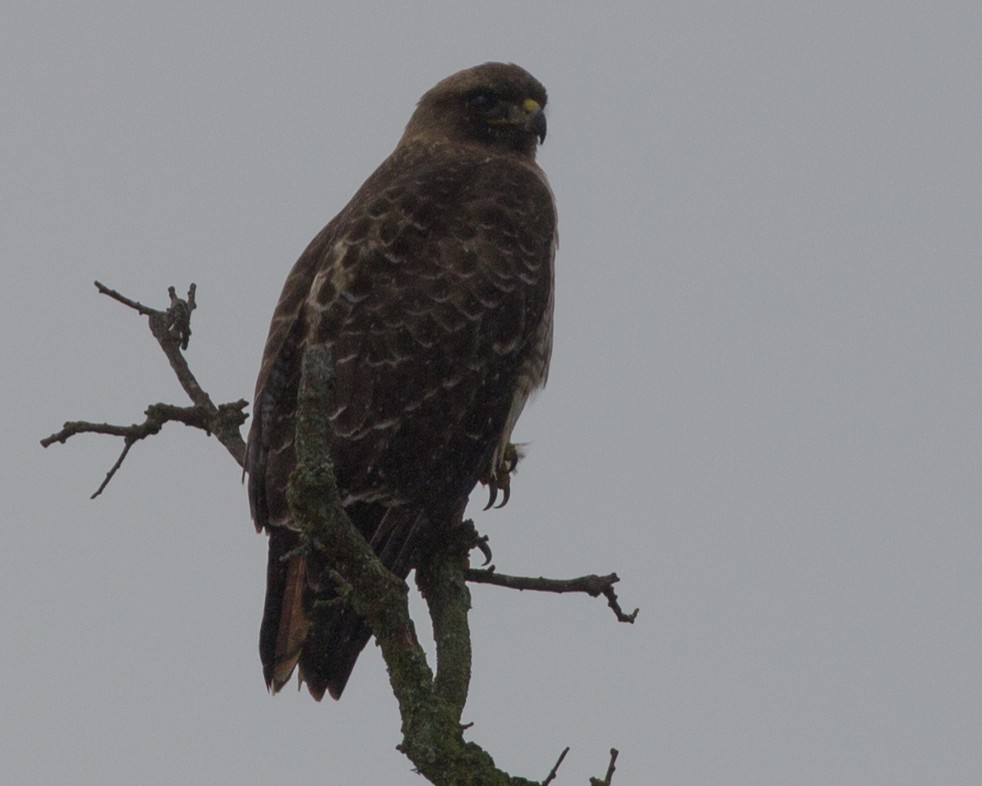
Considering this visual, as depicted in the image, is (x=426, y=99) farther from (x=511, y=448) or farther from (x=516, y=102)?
(x=511, y=448)

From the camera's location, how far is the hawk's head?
7629 mm

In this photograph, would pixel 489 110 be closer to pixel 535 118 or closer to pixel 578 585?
pixel 535 118

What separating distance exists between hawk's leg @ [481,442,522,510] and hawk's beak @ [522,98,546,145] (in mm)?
1809

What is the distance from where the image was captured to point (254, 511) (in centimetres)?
565

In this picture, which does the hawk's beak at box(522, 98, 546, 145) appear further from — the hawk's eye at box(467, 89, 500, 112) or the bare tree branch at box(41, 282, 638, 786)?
the bare tree branch at box(41, 282, 638, 786)

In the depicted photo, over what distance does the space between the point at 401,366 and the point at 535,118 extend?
7.38 ft

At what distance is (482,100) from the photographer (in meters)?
7.72

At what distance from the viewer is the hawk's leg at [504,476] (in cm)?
663

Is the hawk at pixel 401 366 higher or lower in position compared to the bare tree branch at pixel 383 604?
higher

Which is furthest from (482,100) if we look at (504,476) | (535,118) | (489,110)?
Result: (504,476)

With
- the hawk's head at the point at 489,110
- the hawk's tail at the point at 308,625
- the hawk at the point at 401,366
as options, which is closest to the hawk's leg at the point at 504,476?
the hawk at the point at 401,366

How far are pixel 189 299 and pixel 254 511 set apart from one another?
3.11 ft

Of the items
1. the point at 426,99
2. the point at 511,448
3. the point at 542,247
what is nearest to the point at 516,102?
the point at 426,99

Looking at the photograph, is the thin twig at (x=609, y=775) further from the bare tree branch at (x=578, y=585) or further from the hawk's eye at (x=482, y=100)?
the hawk's eye at (x=482, y=100)
